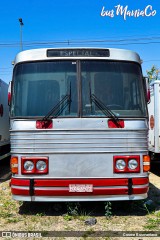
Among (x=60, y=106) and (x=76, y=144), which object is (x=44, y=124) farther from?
(x=76, y=144)

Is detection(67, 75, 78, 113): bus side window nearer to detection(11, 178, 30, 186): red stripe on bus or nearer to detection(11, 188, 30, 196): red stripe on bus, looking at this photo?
detection(11, 178, 30, 186): red stripe on bus

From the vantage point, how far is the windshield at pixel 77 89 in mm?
5637

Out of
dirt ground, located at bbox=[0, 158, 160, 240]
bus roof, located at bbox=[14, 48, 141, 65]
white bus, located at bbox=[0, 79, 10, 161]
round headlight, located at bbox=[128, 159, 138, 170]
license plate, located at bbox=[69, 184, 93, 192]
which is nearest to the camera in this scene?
dirt ground, located at bbox=[0, 158, 160, 240]

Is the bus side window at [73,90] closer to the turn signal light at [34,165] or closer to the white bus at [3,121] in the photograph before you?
the turn signal light at [34,165]

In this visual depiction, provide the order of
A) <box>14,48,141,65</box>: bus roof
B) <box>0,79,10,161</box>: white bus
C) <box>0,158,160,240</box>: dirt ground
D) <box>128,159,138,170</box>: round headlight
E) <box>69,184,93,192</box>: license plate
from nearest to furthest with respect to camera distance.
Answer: <box>0,158,160,240</box>: dirt ground → <box>69,184,93,192</box>: license plate → <box>128,159,138,170</box>: round headlight → <box>14,48,141,65</box>: bus roof → <box>0,79,10,161</box>: white bus

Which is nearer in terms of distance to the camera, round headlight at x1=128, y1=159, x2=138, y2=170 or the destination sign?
round headlight at x1=128, y1=159, x2=138, y2=170

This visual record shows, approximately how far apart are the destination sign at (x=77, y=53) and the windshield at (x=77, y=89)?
13 cm

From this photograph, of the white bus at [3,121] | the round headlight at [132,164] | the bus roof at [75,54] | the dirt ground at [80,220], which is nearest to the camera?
the dirt ground at [80,220]

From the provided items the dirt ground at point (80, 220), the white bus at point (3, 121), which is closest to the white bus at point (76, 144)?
the dirt ground at point (80, 220)

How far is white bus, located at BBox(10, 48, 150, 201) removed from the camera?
5488mm

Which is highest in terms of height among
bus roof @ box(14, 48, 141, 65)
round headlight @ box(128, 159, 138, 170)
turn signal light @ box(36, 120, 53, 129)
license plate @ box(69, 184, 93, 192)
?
bus roof @ box(14, 48, 141, 65)

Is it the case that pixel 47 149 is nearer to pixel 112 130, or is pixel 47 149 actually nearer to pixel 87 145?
pixel 87 145

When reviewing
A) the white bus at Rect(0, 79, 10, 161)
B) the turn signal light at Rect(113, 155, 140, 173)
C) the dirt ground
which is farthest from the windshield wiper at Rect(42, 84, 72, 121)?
the white bus at Rect(0, 79, 10, 161)

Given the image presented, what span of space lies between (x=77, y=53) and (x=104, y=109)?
1.10 meters
